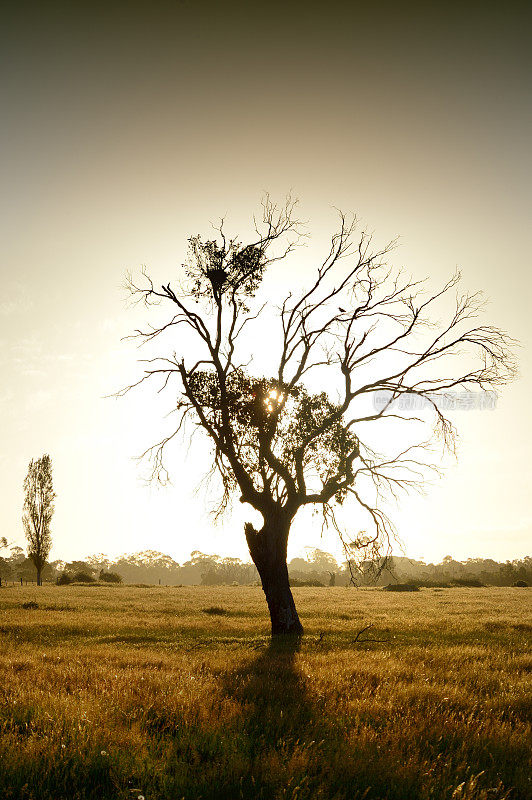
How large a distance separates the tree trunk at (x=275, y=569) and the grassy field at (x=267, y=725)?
13.8 feet

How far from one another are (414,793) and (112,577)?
7558 cm

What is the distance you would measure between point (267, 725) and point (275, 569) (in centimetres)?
1083

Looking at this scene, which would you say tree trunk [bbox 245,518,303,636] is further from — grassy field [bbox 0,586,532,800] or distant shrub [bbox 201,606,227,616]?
distant shrub [bbox 201,606,227,616]

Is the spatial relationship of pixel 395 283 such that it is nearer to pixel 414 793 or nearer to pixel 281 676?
pixel 281 676

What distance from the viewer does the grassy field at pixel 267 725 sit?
4.18 meters

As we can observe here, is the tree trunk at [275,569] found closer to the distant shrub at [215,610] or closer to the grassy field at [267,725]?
the grassy field at [267,725]

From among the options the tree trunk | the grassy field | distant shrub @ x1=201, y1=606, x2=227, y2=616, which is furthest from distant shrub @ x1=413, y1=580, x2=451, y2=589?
the grassy field

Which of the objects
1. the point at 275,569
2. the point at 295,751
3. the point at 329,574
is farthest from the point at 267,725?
the point at 329,574

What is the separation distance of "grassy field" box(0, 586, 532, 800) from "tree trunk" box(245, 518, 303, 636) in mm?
4217

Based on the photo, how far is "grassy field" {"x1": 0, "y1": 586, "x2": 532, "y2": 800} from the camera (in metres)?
4.18

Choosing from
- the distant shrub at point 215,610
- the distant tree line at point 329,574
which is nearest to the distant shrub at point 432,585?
the distant tree line at point 329,574

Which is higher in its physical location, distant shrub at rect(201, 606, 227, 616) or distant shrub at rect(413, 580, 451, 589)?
distant shrub at rect(201, 606, 227, 616)

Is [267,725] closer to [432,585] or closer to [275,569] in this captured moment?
[275,569]

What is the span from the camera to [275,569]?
16.3 metres
